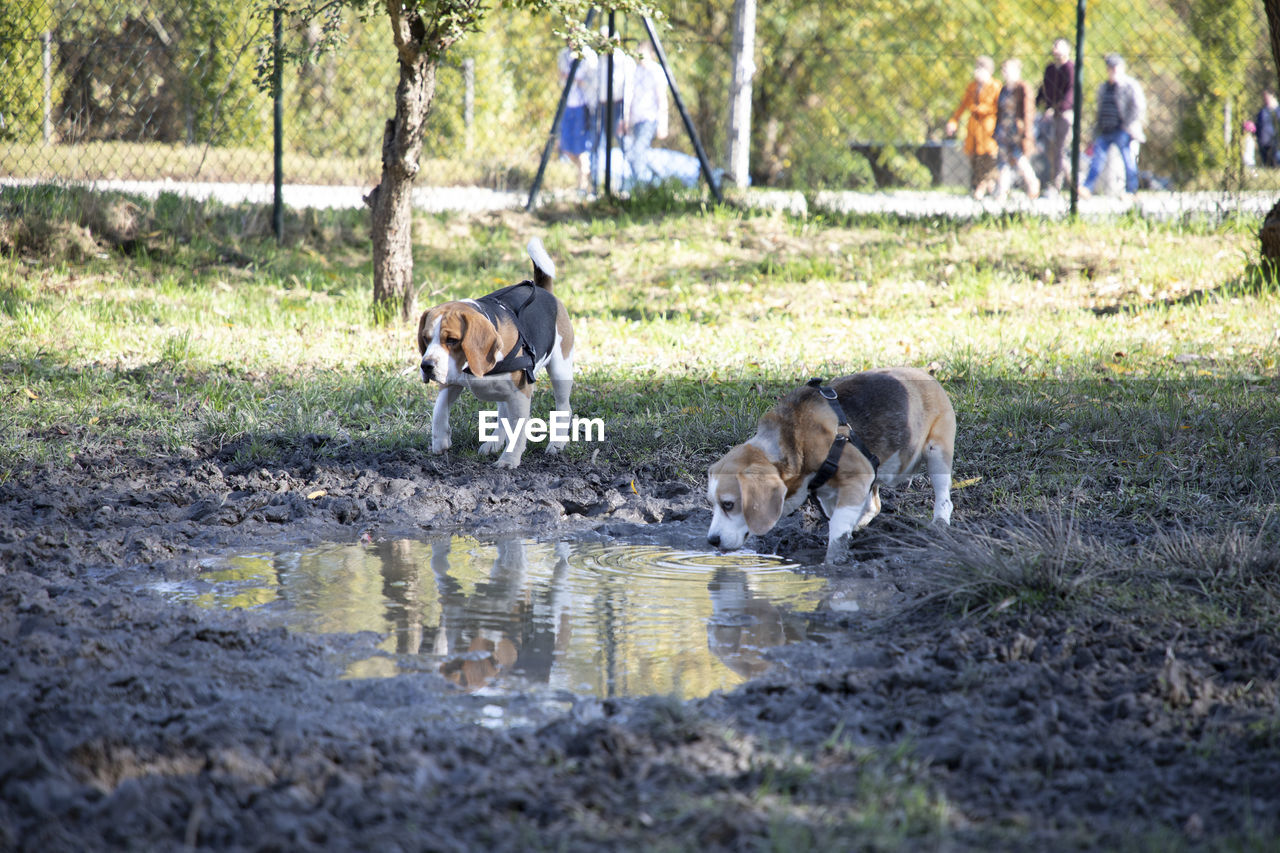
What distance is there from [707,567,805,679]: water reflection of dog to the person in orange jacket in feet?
40.4

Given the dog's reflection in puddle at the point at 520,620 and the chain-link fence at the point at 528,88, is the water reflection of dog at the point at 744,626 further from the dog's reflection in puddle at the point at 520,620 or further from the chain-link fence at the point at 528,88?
the chain-link fence at the point at 528,88

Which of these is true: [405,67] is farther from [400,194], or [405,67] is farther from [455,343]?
[455,343]

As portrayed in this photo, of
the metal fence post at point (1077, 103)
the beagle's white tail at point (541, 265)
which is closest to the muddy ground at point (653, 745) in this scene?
the beagle's white tail at point (541, 265)

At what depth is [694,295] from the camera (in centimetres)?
1066

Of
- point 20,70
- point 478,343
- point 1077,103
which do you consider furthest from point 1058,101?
point 20,70

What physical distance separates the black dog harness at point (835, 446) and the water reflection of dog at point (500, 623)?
1.17 meters

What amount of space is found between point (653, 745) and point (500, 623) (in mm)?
1358

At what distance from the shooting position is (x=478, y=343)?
5.67 metres

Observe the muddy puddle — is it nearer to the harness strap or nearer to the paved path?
the harness strap

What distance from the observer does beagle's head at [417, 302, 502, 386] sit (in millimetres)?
5602

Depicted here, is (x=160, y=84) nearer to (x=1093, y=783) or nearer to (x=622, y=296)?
(x=622, y=296)

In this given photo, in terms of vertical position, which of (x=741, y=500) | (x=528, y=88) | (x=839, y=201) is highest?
(x=528, y=88)

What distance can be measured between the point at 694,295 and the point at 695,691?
762 centimetres

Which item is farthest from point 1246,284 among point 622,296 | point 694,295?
point 622,296
